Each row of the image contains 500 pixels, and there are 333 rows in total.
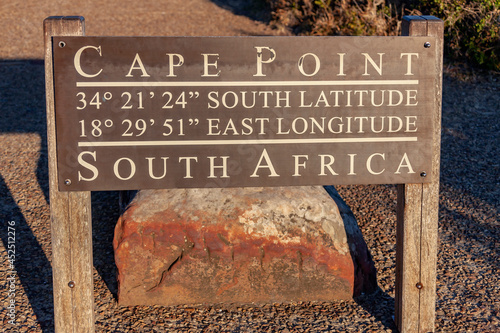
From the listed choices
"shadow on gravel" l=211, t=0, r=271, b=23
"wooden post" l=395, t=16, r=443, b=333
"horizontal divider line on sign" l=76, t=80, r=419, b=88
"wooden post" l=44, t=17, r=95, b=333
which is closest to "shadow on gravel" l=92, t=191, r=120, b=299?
"wooden post" l=44, t=17, r=95, b=333

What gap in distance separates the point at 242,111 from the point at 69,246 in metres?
1.10

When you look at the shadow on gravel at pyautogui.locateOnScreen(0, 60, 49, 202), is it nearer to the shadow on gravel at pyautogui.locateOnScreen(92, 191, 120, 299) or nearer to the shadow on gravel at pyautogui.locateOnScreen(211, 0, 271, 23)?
the shadow on gravel at pyautogui.locateOnScreen(92, 191, 120, 299)

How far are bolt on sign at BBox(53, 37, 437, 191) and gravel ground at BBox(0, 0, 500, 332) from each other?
89 centimetres

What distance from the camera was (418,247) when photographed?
3221 mm

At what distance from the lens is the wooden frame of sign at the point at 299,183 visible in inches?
116

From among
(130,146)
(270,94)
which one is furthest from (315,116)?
(130,146)

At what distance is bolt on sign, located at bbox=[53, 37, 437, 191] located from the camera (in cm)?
295

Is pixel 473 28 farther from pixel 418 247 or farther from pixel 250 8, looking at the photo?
pixel 418 247

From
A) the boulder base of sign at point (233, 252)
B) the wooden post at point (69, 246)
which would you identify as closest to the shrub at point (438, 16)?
the boulder base of sign at point (233, 252)

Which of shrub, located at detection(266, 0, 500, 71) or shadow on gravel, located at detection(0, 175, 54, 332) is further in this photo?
shrub, located at detection(266, 0, 500, 71)

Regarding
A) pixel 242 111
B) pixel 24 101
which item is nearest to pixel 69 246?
pixel 242 111

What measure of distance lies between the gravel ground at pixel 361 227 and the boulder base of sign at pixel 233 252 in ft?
0.28

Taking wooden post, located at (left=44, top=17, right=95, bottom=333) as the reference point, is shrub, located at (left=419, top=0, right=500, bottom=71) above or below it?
above

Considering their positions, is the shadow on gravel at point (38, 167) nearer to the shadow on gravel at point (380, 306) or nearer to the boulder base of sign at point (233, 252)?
the boulder base of sign at point (233, 252)
